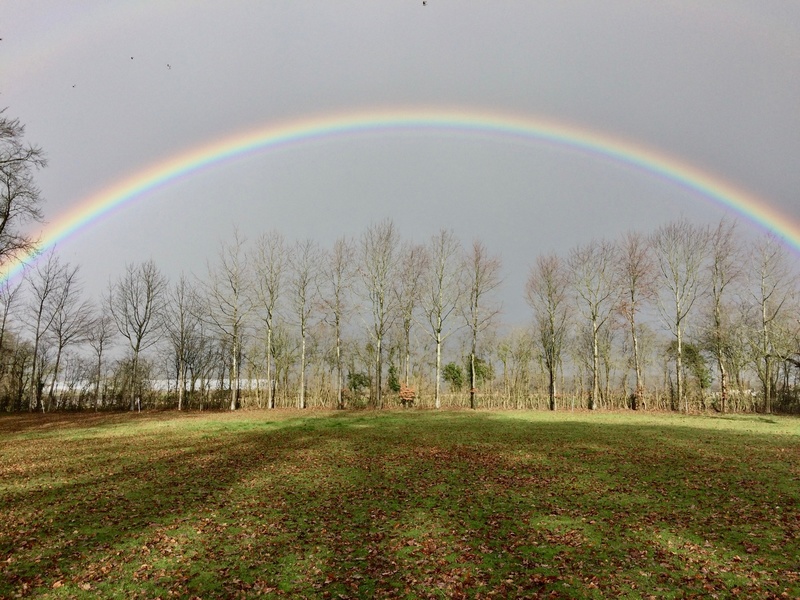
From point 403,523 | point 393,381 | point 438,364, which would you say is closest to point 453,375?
point 393,381

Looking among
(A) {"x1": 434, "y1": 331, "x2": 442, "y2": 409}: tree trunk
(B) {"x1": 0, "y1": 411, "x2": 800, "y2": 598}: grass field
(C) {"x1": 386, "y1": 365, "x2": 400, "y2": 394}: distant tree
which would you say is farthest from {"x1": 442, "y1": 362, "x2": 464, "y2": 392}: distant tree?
(B) {"x1": 0, "y1": 411, "x2": 800, "y2": 598}: grass field

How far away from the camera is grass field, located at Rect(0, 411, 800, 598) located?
19.2ft

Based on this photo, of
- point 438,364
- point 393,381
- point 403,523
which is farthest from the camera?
point 393,381

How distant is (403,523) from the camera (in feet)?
27.0

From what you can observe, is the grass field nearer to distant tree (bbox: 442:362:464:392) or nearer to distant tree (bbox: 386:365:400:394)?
distant tree (bbox: 386:365:400:394)

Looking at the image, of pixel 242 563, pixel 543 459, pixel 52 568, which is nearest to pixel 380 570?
pixel 242 563

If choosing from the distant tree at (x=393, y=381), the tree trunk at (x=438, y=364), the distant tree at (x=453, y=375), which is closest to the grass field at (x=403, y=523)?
the tree trunk at (x=438, y=364)

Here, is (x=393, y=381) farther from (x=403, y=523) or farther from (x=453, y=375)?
(x=403, y=523)

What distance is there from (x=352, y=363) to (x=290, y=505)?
142ft

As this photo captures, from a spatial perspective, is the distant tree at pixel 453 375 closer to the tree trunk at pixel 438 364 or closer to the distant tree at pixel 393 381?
the distant tree at pixel 393 381

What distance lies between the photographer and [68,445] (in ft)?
59.7

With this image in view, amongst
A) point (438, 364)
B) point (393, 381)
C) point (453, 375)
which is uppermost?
point (438, 364)

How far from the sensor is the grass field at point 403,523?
586cm

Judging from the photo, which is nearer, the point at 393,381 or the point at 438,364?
the point at 438,364
